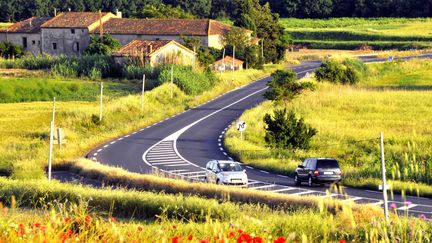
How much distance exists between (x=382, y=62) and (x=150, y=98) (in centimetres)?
4562

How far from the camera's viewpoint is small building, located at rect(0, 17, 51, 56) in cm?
11250

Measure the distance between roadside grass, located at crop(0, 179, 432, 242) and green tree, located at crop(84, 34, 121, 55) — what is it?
7541cm

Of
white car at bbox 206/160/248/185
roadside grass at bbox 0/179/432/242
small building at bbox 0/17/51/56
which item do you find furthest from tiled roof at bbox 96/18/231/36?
roadside grass at bbox 0/179/432/242

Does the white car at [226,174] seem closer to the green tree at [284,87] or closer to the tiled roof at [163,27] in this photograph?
the green tree at [284,87]

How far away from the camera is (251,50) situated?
103750 millimetres

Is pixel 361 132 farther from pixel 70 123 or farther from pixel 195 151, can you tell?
pixel 70 123

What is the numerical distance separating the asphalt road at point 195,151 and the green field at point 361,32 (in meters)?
73.8

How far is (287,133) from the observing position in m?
48.0

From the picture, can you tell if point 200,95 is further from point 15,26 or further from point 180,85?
point 15,26

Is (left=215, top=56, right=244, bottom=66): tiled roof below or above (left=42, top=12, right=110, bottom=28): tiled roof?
below

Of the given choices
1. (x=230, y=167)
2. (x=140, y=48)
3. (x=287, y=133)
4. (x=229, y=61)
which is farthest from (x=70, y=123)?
(x=229, y=61)

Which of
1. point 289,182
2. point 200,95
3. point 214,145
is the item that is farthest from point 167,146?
point 200,95

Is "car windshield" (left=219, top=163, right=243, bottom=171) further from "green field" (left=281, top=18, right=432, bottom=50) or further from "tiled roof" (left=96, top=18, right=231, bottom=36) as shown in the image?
"green field" (left=281, top=18, right=432, bottom=50)

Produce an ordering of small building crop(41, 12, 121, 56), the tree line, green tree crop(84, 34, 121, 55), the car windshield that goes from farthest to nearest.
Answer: the tree line → small building crop(41, 12, 121, 56) → green tree crop(84, 34, 121, 55) → the car windshield
